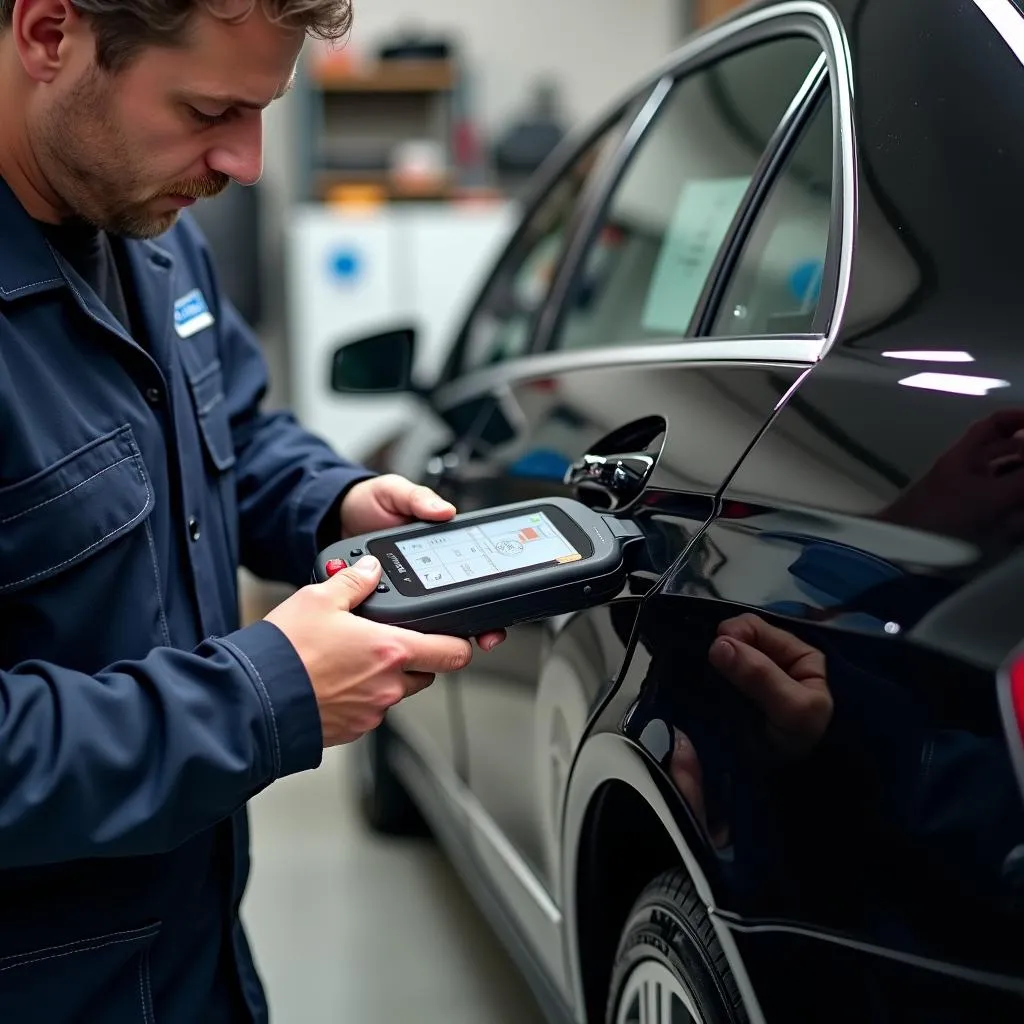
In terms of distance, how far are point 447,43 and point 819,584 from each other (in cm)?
555

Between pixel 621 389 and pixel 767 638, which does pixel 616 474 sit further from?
pixel 767 638

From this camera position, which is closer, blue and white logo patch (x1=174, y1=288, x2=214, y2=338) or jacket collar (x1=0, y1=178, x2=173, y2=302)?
jacket collar (x1=0, y1=178, x2=173, y2=302)

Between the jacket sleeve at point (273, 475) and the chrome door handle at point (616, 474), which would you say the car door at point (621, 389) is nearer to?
the chrome door handle at point (616, 474)

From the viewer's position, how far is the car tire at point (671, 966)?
106 centimetres

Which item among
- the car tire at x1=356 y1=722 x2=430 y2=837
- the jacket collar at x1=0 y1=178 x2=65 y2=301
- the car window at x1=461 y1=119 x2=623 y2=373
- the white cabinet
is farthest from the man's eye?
the white cabinet

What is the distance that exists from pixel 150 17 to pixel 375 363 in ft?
4.24

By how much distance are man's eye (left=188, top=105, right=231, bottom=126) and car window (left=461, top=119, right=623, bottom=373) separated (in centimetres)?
105

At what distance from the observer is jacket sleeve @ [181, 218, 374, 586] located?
1.52m

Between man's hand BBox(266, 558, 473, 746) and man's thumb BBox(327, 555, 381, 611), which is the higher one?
man's thumb BBox(327, 555, 381, 611)

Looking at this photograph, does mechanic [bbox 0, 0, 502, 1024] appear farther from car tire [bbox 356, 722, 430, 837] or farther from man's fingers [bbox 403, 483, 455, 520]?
car tire [bbox 356, 722, 430, 837]

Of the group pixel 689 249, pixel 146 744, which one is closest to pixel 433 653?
pixel 146 744

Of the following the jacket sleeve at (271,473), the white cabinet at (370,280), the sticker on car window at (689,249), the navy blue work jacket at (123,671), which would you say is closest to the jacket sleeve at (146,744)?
the navy blue work jacket at (123,671)

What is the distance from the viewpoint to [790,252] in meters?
1.30

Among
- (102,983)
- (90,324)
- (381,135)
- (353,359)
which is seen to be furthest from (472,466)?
(381,135)
